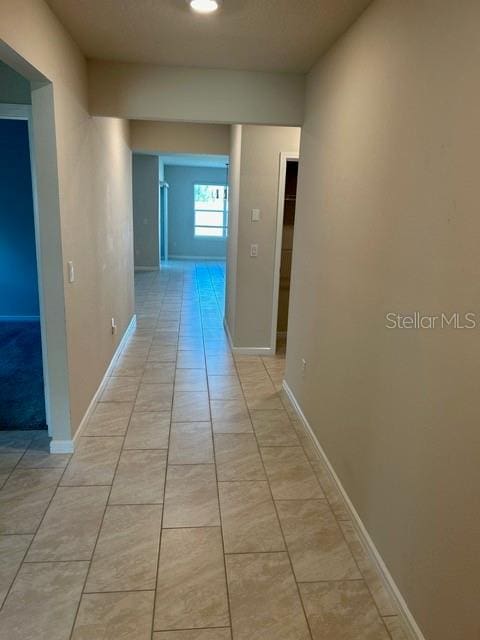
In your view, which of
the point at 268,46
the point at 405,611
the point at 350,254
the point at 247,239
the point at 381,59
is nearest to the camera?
the point at 405,611

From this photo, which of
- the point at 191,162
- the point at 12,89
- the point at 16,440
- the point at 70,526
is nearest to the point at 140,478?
the point at 70,526

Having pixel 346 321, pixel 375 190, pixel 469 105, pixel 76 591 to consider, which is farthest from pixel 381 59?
pixel 76 591

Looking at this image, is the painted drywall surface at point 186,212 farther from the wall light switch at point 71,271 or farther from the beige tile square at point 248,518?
the beige tile square at point 248,518

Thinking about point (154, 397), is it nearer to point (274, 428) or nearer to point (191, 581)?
point (274, 428)

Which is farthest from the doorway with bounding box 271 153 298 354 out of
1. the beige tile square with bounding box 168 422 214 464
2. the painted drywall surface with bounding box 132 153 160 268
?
the painted drywall surface with bounding box 132 153 160 268

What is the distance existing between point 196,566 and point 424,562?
90 cm

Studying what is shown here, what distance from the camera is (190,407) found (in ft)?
11.0

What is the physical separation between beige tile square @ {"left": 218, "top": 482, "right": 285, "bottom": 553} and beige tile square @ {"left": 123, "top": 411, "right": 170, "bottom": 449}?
602 millimetres

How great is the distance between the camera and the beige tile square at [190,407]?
318cm

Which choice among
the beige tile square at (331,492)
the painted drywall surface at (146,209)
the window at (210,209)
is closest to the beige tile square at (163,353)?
the beige tile square at (331,492)

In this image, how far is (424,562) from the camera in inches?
59.8

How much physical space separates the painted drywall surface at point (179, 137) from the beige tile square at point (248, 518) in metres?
4.25

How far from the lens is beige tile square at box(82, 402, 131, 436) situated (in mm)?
2938

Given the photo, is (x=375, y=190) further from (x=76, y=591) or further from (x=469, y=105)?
(x=76, y=591)
